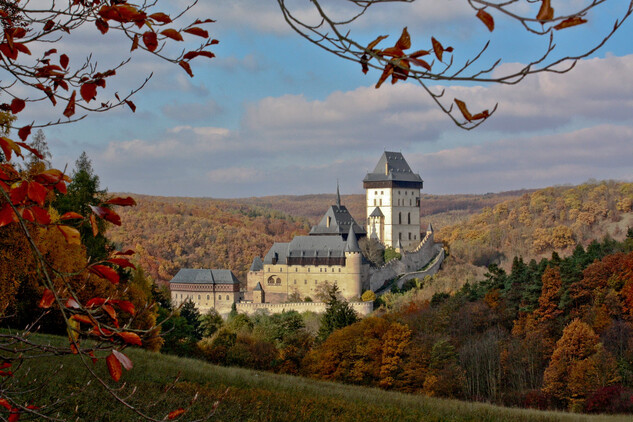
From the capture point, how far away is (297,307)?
156 ft

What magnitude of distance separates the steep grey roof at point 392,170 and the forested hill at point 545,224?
7734mm

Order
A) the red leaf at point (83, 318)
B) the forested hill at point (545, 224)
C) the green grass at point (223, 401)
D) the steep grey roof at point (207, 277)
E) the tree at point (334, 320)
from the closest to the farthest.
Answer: the red leaf at point (83, 318), the green grass at point (223, 401), the tree at point (334, 320), the steep grey roof at point (207, 277), the forested hill at point (545, 224)

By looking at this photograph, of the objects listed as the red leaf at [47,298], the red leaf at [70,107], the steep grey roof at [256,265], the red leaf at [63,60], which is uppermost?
the red leaf at [63,60]

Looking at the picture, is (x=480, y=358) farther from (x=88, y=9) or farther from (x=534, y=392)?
(x=88, y=9)

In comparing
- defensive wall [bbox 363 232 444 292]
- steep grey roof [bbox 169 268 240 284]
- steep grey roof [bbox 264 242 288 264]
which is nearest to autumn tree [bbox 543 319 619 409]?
defensive wall [bbox 363 232 444 292]

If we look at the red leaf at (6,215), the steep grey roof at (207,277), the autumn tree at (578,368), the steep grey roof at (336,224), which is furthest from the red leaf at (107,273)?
the steep grey roof at (336,224)

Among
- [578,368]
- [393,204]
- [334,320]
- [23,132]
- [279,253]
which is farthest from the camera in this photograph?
[393,204]

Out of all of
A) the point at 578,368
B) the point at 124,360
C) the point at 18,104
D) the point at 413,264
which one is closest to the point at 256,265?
the point at 413,264

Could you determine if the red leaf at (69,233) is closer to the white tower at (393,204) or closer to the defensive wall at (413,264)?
the defensive wall at (413,264)

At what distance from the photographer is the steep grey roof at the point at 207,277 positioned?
170 ft

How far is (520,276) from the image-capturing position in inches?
1282

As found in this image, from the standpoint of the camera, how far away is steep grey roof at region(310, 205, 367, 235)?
5641 centimetres

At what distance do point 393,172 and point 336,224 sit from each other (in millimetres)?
12666

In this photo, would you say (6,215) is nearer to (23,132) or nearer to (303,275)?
(23,132)
